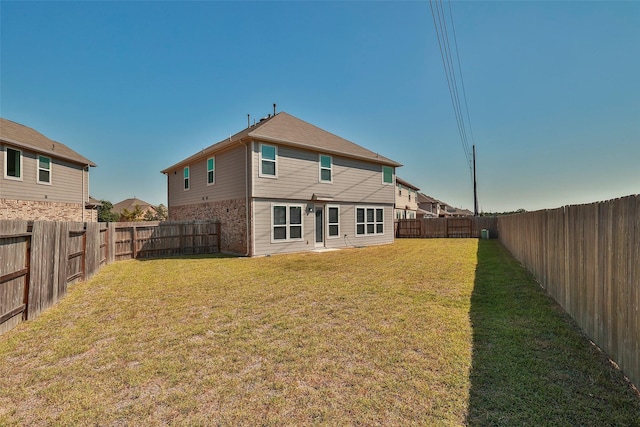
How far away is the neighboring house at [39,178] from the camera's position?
1247 cm

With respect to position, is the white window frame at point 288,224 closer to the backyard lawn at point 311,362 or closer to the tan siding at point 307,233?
the tan siding at point 307,233

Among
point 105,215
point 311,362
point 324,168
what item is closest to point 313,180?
point 324,168

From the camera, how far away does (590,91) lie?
1173cm

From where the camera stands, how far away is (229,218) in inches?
532

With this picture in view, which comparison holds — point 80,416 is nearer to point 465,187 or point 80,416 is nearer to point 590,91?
point 590,91

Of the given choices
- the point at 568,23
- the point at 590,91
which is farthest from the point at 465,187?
the point at 568,23

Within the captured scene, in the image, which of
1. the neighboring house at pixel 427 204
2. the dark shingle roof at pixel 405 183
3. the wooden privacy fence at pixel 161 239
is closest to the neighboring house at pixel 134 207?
the wooden privacy fence at pixel 161 239

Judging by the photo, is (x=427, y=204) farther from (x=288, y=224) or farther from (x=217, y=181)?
(x=217, y=181)

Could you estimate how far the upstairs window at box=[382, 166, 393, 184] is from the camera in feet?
58.7

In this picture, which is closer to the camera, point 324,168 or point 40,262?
point 40,262

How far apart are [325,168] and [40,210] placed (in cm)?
1393

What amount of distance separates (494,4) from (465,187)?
2503 cm

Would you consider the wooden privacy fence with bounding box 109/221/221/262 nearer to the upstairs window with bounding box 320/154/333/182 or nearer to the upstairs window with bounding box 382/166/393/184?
the upstairs window with bounding box 320/154/333/182

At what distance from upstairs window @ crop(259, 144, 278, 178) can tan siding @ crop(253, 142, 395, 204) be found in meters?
0.17
